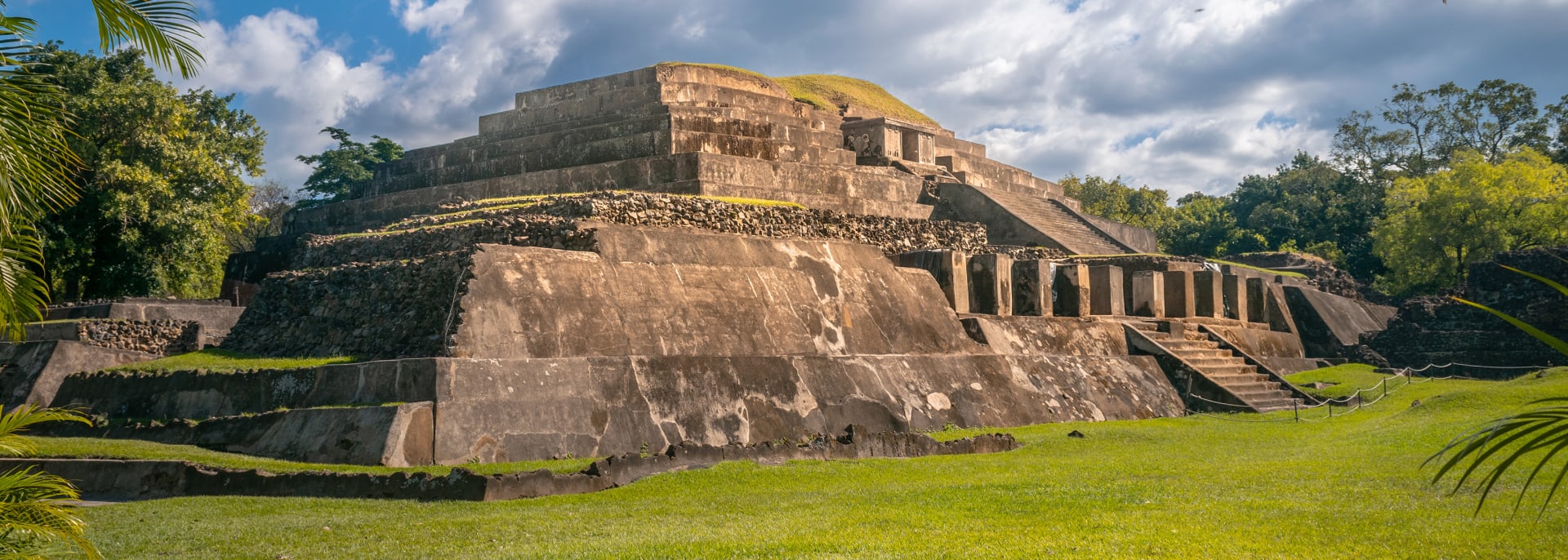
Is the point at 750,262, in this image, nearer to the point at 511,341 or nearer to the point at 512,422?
the point at 511,341

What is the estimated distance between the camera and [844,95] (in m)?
36.2

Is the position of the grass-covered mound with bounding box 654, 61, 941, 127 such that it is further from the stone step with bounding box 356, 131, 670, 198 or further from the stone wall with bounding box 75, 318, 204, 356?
the stone wall with bounding box 75, 318, 204, 356

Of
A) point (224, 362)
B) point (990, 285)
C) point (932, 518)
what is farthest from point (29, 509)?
point (990, 285)

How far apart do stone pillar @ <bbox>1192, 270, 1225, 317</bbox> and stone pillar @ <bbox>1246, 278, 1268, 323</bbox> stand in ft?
6.28

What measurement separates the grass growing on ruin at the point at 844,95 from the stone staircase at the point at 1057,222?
209 inches

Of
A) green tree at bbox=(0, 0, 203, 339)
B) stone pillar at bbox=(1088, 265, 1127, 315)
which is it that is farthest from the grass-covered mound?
green tree at bbox=(0, 0, 203, 339)

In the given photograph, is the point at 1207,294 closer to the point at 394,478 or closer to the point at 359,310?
the point at 359,310

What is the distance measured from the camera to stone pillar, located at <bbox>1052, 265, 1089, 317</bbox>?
1991 centimetres

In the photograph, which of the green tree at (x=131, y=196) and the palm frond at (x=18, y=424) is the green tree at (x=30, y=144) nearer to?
the palm frond at (x=18, y=424)

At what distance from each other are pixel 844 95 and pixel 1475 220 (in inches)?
704

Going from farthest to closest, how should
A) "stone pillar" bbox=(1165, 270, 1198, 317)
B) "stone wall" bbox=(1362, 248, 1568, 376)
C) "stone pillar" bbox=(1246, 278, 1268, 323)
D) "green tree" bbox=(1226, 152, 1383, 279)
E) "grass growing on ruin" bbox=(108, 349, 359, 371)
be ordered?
"green tree" bbox=(1226, 152, 1383, 279)
"stone pillar" bbox=(1246, 278, 1268, 323)
"stone wall" bbox=(1362, 248, 1568, 376)
"stone pillar" bbox=(1165, 270, 1198, 317)
"grass growing on ruin" bbox=(108, 349, 359, 371)

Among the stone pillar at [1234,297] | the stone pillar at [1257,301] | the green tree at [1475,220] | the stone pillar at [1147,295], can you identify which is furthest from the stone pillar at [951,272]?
the green tree at [1475,220]

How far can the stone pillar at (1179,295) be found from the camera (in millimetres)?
22062

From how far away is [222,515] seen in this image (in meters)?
7.58
